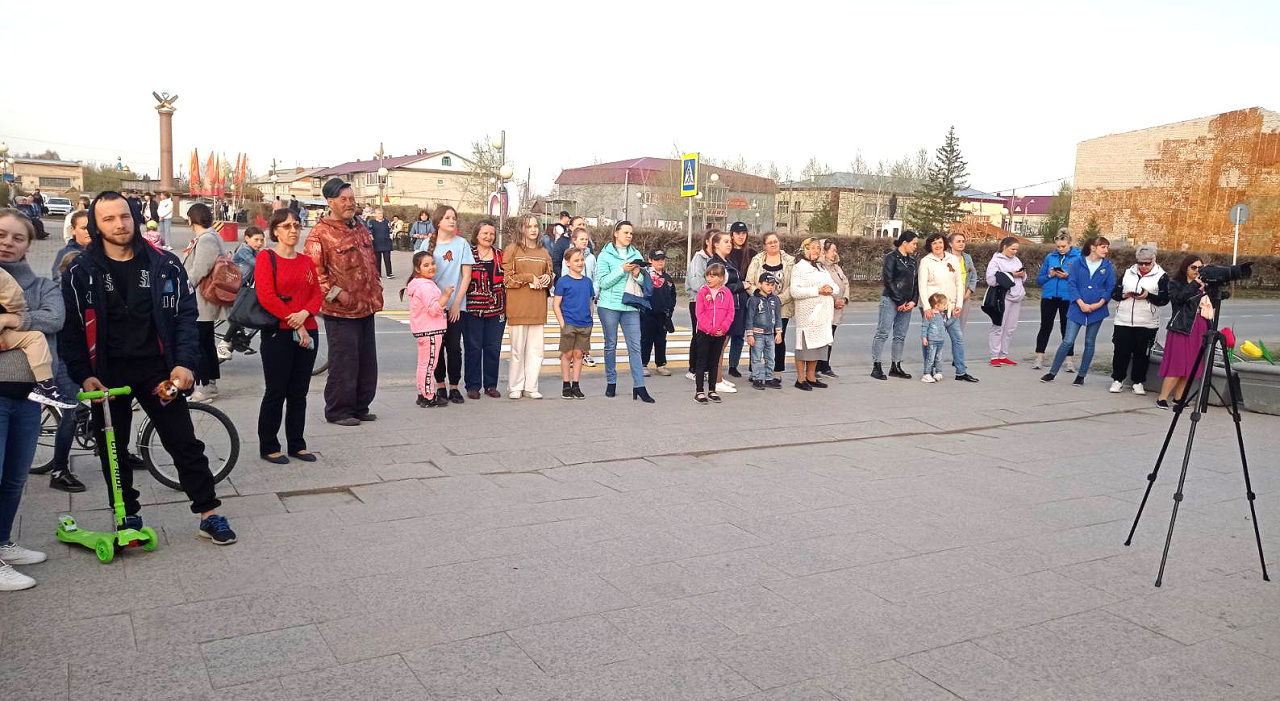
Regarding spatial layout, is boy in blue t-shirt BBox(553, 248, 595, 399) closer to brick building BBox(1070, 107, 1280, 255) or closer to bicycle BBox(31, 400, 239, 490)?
bicycle BBox(31, 400, 239, 490)

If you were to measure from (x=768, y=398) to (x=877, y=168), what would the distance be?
68765mm

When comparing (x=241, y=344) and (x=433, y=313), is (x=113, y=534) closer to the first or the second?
(x=433, y=313)

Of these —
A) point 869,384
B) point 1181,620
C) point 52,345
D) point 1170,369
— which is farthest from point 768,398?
point 52,345

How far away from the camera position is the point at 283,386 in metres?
6.80

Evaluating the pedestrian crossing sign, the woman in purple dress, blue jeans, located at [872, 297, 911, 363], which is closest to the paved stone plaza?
the woman in purple dress

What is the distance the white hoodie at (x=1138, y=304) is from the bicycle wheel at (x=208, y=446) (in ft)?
32.9

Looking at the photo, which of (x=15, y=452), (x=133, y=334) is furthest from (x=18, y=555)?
(x=133, y=334)

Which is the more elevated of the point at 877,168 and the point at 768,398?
the point at 877,168

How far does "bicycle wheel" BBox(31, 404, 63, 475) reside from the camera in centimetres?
632

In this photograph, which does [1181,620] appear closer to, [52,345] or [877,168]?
[52,345]

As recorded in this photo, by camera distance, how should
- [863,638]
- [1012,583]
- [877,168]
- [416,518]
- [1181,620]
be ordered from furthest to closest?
[877,168]
[416,518]
[1012,583]
[1181,620]
[863,638]

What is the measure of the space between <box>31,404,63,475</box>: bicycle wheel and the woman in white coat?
768cm

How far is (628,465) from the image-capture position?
7.25 metres

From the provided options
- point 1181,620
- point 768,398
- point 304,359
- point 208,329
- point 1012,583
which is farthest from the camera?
point 768,398
